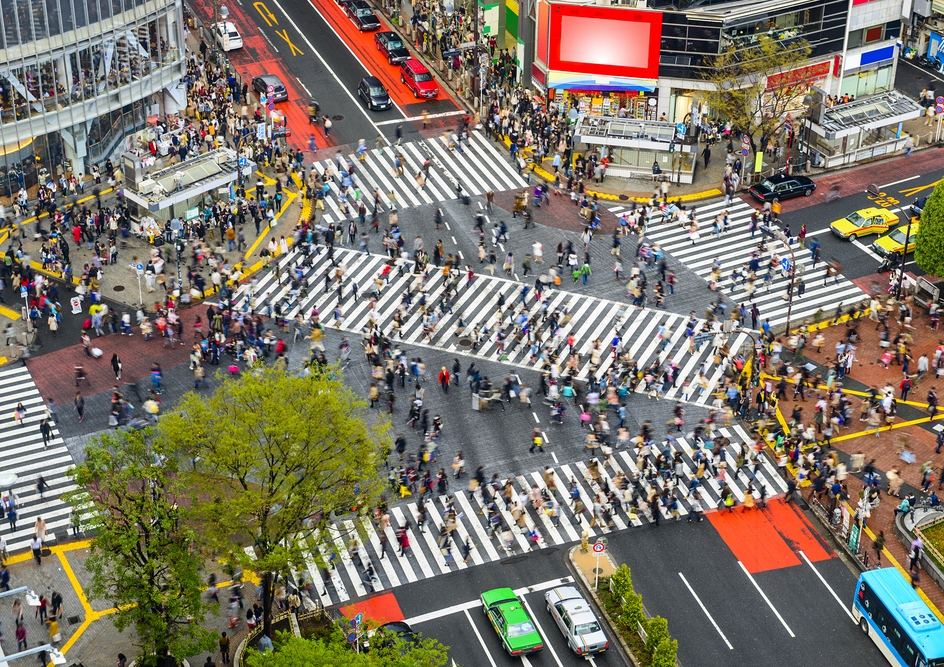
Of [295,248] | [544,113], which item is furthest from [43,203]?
[544,113]

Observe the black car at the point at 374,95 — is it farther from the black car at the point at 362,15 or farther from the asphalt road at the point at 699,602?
the asphalt road at the point at 699,602

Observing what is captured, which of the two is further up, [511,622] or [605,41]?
[605,41]

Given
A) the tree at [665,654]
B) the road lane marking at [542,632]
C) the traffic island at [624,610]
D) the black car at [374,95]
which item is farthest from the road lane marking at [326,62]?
the tree at [665,654]

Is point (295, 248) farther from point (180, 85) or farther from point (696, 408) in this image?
point (696, 408)

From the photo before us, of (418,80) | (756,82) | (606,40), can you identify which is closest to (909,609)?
(756,82)

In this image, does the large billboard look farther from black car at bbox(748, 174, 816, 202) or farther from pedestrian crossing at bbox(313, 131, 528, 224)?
black car at bbox(748, 174, 816, 202)

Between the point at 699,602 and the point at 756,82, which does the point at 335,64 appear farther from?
the point at 699,602
